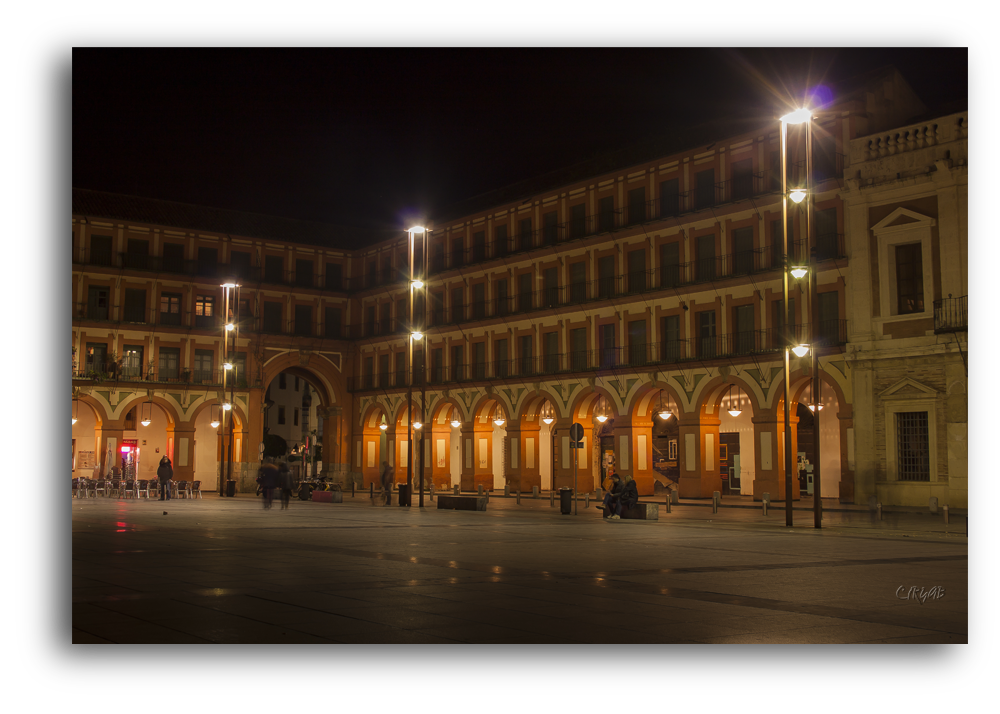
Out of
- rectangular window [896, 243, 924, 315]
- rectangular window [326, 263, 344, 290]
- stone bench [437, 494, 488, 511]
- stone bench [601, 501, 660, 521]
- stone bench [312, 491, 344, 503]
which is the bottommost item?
stone bench [312, 491, 344, 503]

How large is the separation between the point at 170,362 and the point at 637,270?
1079 inches

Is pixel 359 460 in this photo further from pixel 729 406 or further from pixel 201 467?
pixel 729 406

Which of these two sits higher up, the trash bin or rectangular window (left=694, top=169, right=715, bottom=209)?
rectangular window (left=694, top=169, right=715, bottom=209)

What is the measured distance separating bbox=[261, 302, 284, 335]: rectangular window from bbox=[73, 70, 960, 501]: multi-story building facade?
12 cm

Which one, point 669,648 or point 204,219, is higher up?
point 204,219

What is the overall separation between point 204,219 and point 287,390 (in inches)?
1251

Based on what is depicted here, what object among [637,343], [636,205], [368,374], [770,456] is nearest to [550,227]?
[636,205]

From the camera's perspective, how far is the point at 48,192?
6.93 m

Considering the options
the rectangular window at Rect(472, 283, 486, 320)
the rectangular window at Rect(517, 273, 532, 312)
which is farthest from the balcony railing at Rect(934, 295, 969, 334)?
the rectangular window at Rect(472, 283, 486, 320)

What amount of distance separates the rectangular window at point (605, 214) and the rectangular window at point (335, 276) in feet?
70.8

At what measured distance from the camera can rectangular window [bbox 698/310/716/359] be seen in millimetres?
43125

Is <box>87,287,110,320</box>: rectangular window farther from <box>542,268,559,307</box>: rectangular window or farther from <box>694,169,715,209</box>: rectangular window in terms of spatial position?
<box>694,169,715,209</box>: rectangular window

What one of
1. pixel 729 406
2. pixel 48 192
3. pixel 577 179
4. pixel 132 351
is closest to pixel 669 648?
pixel 48 192

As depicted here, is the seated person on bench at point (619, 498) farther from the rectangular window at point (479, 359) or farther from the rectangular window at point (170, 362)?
the rectangular window at point (170, 362)
